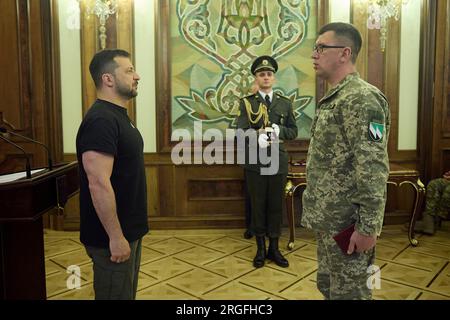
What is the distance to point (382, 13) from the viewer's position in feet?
13.3

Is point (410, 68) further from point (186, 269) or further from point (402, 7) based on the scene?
point (186, 269)

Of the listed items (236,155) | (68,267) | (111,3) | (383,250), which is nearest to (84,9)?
(111,3)

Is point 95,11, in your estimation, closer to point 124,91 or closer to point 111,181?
point 124,91

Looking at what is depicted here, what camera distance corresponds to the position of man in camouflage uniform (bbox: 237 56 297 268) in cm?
319

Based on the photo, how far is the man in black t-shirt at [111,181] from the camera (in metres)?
1.58

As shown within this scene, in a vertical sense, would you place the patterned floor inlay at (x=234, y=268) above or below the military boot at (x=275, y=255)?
below

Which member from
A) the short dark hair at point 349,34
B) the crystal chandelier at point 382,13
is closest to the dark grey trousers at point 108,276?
the short dark hair at point 349,34

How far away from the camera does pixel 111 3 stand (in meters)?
4.02

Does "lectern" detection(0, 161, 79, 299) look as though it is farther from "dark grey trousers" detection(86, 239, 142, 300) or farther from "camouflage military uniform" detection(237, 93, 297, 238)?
"camouflage military uniform" detection(237, 93, 297, 238)

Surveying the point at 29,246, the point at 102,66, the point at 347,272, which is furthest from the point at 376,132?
the point at 29,246

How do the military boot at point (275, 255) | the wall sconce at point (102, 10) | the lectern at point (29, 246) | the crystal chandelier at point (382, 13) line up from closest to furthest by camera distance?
the lectern at point (29, 246), the military boot at point (275, 255), the wall sconce at point (102, 10), the crystal chandelier at point (382, 13)

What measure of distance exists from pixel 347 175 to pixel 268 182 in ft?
5.02

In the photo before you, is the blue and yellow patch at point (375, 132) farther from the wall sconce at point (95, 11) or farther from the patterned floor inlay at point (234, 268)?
the wall sconce at point (95, 11)
